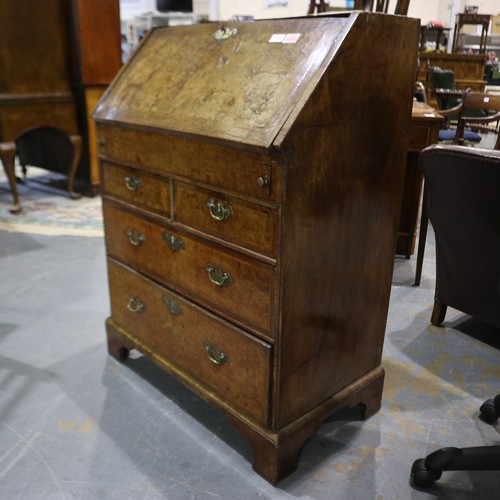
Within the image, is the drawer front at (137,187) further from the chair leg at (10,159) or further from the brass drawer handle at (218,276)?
the chair leg at (10,159)

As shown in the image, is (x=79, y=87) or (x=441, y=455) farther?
(x=79, y=87)

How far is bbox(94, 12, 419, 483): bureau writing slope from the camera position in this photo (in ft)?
4.33

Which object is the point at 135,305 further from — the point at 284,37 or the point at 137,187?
the point at 284,37

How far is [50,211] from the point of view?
423 centimetres

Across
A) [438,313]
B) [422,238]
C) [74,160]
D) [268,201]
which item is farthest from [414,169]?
[74,160]

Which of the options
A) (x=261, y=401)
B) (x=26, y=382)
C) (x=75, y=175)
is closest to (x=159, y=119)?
(x=261, y=401)

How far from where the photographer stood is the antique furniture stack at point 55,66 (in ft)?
12.8

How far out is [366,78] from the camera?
137 cm

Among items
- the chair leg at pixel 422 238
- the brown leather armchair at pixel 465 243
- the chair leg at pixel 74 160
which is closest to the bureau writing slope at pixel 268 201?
the brown leather armchair at pixel 465 243

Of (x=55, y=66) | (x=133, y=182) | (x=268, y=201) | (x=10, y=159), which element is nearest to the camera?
(x=268, y=201)

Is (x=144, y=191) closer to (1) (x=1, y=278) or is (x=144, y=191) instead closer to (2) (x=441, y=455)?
(2) (x=441, y=455)

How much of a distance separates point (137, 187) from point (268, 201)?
2.11 feet

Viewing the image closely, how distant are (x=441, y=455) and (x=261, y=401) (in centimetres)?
53

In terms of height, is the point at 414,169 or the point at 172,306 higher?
the point at 414,169
